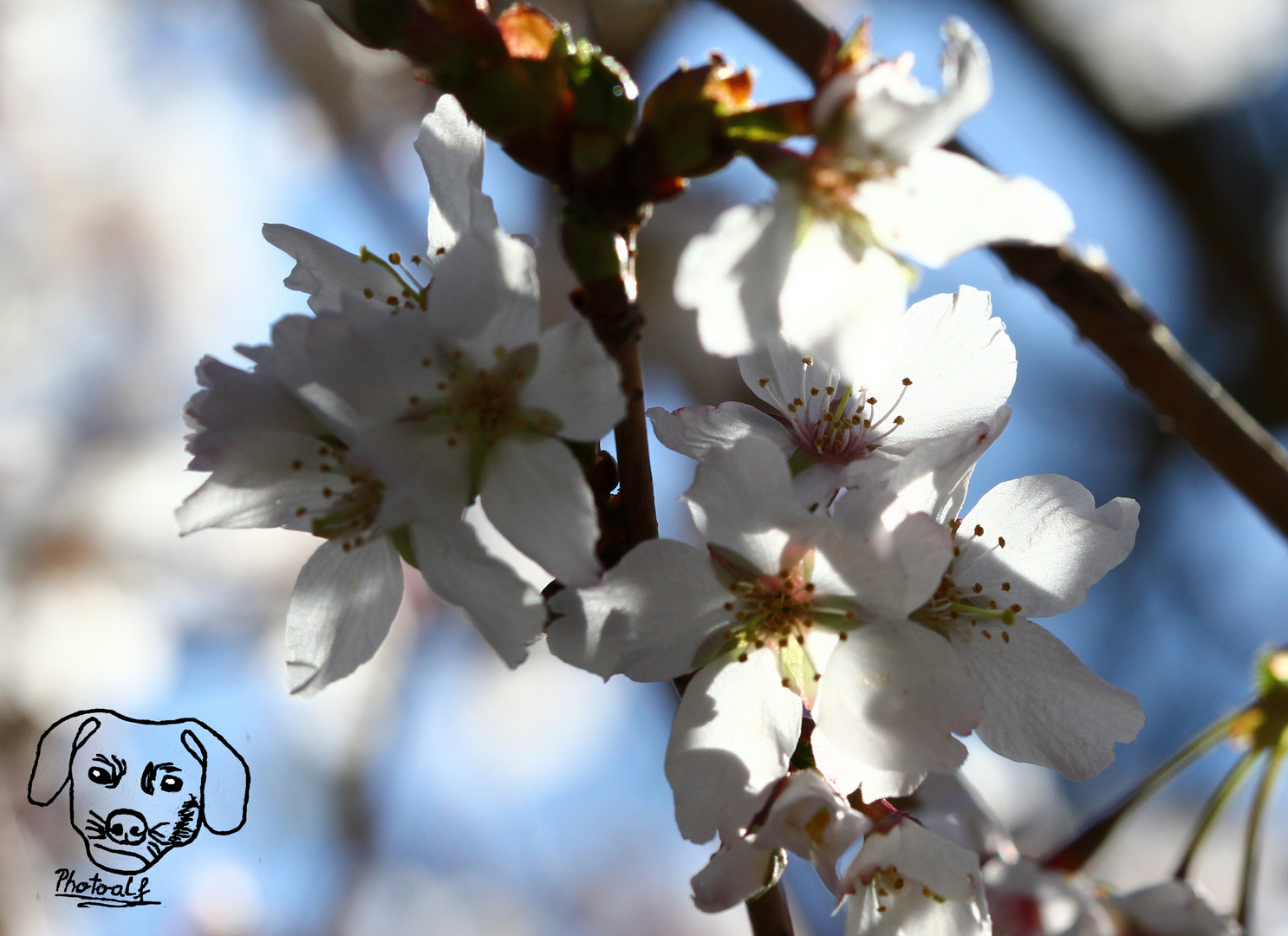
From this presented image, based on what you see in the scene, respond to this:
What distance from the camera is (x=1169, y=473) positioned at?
2.97 meters

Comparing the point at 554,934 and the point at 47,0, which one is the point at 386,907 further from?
the point at 47,0

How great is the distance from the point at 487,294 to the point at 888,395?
367 mm

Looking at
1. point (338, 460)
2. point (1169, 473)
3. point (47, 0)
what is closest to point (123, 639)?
point (47, 0)

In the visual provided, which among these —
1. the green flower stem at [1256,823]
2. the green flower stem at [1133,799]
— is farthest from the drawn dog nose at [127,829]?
the green flower stem at [1256,823]

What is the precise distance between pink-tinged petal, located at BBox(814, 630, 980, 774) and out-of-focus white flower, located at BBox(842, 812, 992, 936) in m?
0.08

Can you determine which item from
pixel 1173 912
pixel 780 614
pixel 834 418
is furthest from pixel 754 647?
pixel 1173 912

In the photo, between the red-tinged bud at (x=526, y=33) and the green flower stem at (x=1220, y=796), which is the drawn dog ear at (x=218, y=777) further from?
the green flower stem at (x=1220, y=796)

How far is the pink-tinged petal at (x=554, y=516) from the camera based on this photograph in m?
0.52

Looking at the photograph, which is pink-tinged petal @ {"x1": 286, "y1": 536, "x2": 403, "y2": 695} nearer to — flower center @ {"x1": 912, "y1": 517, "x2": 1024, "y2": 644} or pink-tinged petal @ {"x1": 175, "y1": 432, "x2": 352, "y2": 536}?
pink-tinged petal @ {"x1": 175, "y1": 432, "x2": 352, "y2": 536}

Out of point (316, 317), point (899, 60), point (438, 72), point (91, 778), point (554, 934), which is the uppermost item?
point (899, 60)

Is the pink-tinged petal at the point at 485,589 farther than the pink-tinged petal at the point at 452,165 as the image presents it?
No

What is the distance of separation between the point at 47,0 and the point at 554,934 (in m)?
3.82

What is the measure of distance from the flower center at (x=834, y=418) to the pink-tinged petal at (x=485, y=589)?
0.96ft

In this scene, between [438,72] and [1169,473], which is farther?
[1169,473]
